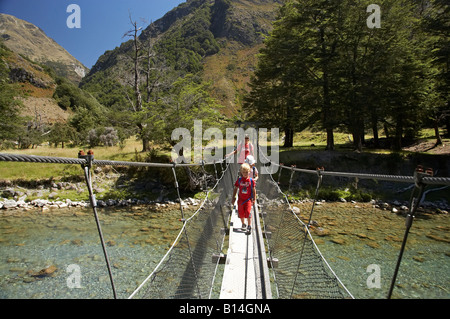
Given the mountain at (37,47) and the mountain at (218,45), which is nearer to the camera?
the mountain at (218,45)

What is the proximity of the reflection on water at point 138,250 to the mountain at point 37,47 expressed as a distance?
4748 inches

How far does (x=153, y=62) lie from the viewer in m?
13.3

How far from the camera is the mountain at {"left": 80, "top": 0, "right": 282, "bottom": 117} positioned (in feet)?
170

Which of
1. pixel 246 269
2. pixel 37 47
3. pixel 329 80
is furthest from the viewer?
pixel 37 47

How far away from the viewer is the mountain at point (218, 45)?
2042 inches

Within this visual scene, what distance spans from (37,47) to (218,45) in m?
117

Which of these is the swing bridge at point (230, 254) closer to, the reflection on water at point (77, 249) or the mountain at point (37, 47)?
the reflection on water at point (77, 249)

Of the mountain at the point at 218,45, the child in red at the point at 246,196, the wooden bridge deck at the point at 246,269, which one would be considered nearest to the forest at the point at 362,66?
the child in red at the point at 246,196

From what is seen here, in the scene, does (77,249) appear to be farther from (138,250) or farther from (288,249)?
(288,249)

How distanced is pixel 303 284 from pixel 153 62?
13.7m

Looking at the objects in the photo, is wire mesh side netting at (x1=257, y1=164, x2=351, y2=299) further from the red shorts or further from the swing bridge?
the red shorts

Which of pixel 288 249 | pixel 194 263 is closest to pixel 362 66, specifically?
pixel 288 249

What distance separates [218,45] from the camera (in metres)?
71.1
